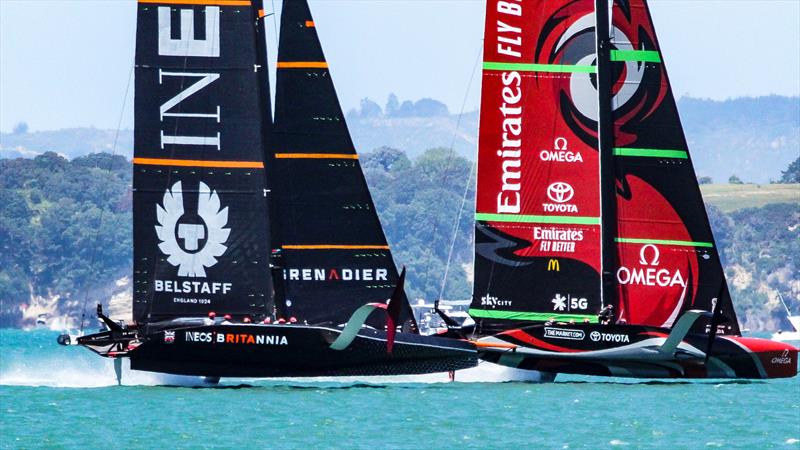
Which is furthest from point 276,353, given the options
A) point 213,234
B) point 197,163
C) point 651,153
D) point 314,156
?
point 651,153

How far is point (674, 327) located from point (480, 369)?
19.7 feet

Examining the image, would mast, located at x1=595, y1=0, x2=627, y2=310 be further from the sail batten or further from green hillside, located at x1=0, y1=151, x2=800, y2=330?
green hillside, located at x1=0, y1=151, x2=800, y2=330

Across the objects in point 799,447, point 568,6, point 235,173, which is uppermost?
point 568,6

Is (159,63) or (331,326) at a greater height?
(159,63)

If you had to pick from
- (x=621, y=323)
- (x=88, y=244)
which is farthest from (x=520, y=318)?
(x=88, y=244)

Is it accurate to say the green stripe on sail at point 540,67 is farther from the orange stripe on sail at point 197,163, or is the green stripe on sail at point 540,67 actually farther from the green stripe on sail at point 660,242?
the orange stripe on sail at point 197,163

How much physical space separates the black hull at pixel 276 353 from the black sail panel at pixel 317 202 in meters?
1.48

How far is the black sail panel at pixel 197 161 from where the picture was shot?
134ft

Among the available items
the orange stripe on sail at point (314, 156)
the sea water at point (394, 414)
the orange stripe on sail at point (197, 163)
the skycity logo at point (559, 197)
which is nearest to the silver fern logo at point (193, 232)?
the orange stripe on sail at point (197, 163)

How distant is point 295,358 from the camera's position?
133 feet

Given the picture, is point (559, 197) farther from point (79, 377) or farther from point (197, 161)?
point (79, 377)

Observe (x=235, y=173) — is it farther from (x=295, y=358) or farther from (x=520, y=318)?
(x=520, y=318)

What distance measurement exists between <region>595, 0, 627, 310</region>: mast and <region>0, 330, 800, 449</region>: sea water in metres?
2.50

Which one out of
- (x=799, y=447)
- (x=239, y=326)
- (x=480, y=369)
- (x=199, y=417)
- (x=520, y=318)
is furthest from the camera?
(x=480, y=369)
